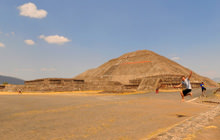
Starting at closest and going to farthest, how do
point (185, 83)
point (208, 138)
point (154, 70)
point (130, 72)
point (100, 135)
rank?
point (208, 138)
point (100, 135)
point (185, 83)
point (154, 70)
point (130, 72)

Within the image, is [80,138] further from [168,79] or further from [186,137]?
[168,79]

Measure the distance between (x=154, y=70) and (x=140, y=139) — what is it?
3069 inches

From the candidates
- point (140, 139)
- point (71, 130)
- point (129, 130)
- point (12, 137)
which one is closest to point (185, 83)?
point (129, 130)

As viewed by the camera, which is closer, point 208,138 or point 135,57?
point 208,138

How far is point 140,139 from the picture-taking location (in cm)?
449

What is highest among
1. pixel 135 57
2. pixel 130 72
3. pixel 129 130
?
pixel 135 57

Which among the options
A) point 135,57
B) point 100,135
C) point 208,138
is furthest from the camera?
point 135,57

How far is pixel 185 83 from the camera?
30.2ft

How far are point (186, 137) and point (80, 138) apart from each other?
9.21ft

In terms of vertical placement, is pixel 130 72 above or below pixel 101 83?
above

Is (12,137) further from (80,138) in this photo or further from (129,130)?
(129,130)

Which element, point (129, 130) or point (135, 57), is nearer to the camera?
point (129, 130)

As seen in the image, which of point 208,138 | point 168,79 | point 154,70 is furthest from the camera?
point 154,70

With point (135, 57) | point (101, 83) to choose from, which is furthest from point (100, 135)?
point (135, 57)
